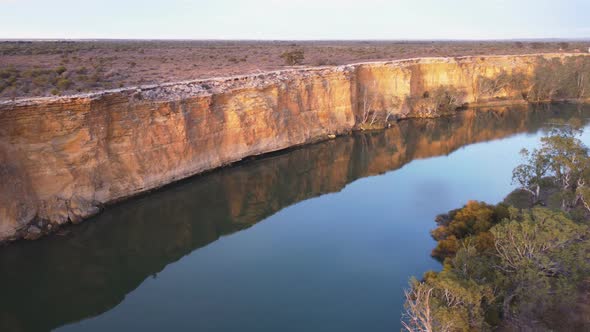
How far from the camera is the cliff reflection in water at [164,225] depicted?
1166cm

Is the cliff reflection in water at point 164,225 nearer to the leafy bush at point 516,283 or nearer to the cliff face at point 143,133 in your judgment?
the cliff face at point 143,133

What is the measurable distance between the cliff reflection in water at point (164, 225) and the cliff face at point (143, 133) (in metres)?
0.82

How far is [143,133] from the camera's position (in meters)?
17.2

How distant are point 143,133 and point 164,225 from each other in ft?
13.7

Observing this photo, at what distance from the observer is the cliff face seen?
14.0 metres

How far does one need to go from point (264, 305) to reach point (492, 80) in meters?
35.1

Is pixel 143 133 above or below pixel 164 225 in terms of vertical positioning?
above

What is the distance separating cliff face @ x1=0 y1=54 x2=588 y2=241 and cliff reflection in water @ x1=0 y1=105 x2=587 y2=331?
824mm

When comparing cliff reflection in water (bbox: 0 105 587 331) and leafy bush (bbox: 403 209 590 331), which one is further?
cliff reflection in water (bbox: 0 105 587 331)

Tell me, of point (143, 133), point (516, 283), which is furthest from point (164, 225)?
point (516, 283)

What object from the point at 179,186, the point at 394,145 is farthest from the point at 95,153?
the point at 394,145

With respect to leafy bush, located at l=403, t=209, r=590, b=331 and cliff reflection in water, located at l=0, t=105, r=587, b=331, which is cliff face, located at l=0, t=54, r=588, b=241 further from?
leafy bush, located at l=403, t=209, r=590, b=331

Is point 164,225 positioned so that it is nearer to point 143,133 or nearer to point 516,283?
point 143,133

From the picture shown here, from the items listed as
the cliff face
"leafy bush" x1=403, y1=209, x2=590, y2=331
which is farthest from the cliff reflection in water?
"leafy bush" x1=403, y1=209, x2=590, y2=331
